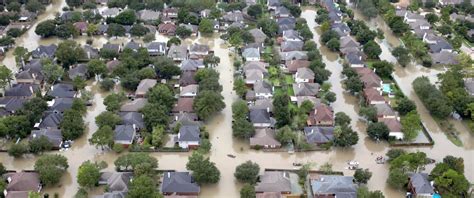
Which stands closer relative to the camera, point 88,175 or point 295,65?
point 88,175

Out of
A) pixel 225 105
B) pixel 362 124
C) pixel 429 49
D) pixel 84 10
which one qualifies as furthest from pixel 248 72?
pixel 84 10

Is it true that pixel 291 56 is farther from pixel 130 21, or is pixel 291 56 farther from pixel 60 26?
pixel 60 26

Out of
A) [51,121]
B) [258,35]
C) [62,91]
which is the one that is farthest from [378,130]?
[62,91]

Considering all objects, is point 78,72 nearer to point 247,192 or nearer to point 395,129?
point 247,192

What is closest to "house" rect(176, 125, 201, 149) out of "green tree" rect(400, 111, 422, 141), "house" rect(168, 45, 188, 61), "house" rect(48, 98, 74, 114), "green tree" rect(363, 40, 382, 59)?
"house" rect(48, 98, 74, 114)

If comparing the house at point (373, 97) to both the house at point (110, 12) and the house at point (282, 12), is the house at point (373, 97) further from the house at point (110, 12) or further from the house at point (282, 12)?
the house at point (110, 12)

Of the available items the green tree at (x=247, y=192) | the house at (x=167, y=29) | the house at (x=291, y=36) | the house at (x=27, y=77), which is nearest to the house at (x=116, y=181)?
the green tree at (x=247, y=192)
